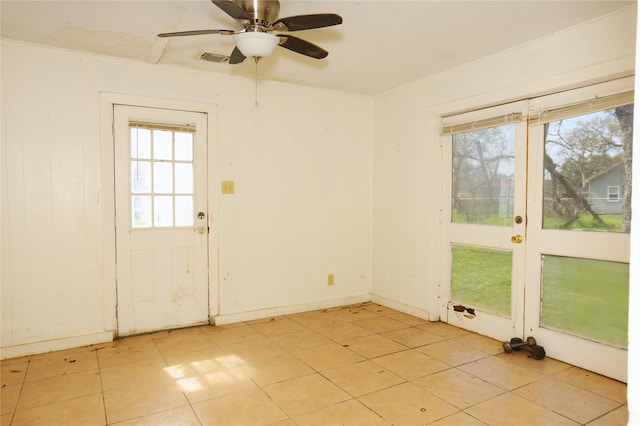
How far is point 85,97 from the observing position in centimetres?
337

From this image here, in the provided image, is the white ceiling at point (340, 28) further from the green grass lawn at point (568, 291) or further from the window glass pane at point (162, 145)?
the green grass lawn at point (568, 291)

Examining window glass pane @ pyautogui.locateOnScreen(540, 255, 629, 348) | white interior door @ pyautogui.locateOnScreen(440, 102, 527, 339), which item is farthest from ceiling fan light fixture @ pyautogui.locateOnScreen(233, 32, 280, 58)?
window glass pane @ pyautogui.locateOnScreen(540, 255, 629, 348)

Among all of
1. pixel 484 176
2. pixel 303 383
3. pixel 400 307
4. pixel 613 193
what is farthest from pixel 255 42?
pixel 400 307

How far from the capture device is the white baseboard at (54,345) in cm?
311

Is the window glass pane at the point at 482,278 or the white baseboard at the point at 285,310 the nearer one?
the window glass pane at the point at 482,278

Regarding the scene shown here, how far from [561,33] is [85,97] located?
3858mm

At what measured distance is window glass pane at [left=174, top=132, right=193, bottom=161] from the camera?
379 cm

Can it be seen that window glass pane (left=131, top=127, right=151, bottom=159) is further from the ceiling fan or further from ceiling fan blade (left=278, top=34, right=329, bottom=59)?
ceiling fan blade (left=278, top=34, right=329, bottom=59)

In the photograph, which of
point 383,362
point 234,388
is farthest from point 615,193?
point 234,388

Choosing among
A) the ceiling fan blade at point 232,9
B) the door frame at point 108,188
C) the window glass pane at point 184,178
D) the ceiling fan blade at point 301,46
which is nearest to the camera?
the ceiling fan blade at point 232,9

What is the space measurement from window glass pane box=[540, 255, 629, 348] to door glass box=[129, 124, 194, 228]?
10.6 feet

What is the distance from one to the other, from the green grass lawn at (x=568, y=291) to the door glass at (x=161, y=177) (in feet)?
9.21

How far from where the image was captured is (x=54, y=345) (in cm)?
327

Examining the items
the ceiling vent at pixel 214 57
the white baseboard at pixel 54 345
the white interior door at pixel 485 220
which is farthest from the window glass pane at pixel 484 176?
the white baseboard at pixel 54 345
